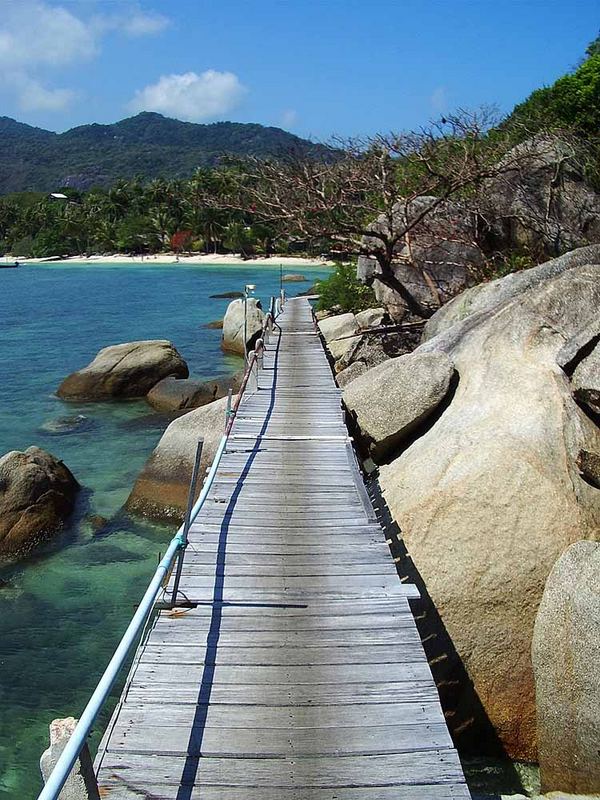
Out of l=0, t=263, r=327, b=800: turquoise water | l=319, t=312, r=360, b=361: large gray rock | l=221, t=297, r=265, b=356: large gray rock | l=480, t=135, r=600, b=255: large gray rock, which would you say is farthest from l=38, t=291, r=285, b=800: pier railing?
l=221, t=297, r=265, b=356: large gray rock

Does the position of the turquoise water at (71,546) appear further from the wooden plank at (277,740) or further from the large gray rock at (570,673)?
the large gray rock at (570,673)

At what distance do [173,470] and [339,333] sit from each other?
480 inches

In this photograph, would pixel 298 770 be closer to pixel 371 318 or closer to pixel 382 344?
pixel 382 344

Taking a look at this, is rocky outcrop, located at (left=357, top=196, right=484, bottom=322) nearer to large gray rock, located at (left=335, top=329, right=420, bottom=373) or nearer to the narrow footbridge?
large gray rock, located at (left=335, top=329, right=420, bottom=373)

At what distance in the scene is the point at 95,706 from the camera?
4242 mm

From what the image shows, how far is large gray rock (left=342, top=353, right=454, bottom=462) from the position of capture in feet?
35.3

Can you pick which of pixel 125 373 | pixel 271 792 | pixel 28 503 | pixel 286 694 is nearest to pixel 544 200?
pixel 125 373

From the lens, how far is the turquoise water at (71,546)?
8898 millimetres

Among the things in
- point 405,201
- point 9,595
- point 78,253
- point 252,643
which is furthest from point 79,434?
point 78,253

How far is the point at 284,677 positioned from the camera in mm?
5898

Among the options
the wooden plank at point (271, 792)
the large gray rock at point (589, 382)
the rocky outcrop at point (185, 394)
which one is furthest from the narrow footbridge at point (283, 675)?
the rocky outcrop at point (185, 394)

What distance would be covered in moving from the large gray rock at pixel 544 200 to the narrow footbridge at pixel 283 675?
11.5 m

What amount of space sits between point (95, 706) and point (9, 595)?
303 inches

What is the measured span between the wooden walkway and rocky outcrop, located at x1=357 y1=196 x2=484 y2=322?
11.7m
